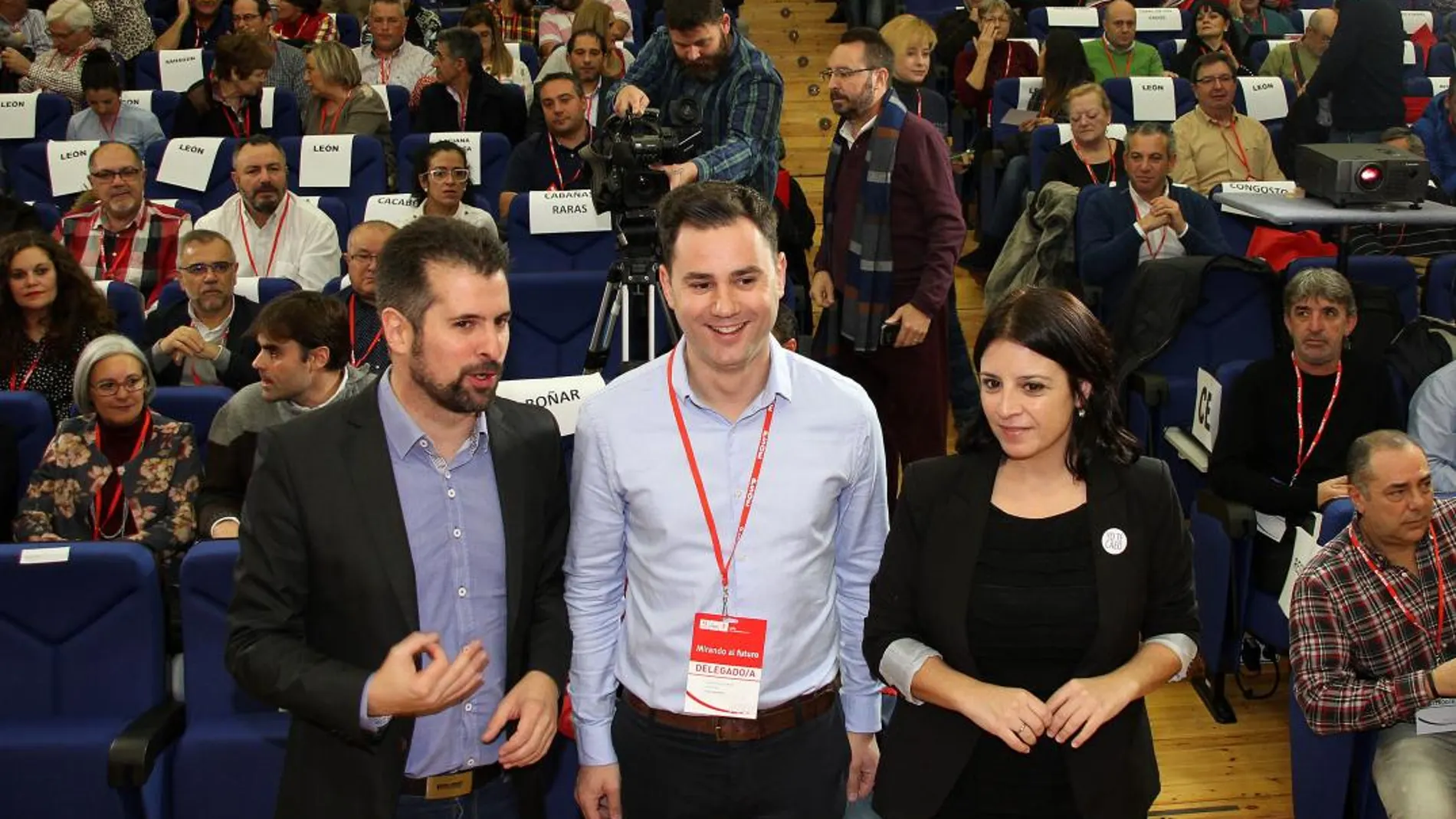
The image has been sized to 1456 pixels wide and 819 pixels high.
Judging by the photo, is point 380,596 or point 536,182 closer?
point 380,596

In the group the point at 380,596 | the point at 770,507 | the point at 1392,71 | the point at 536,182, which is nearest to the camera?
the point at 380,596

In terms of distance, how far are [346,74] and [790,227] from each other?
2356 mm

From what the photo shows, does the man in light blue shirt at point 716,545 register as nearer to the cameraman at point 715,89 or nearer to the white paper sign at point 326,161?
the cameraman at point 715,89

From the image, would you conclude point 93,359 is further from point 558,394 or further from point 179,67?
point 179,67

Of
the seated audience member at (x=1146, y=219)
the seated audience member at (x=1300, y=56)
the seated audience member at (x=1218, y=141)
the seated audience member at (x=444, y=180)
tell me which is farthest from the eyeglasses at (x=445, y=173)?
the seated audience member at (x=1300, y=56)

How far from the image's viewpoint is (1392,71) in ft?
19.8

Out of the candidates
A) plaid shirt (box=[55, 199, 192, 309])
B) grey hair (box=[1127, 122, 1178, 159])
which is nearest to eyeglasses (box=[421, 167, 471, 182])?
plaid shirt (box=[55, 199, 192, 309])

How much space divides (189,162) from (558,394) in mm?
3248

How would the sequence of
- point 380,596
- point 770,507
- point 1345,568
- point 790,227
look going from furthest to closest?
point 790,227
point 1345,568
point 770,507
point 380,596

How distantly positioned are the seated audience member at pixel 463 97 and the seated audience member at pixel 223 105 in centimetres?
70

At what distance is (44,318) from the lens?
13.5 feet

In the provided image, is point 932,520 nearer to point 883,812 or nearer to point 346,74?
point 883,812

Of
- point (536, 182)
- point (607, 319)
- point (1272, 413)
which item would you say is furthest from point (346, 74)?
point (1272, 413)

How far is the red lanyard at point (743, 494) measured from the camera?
71.2 inches
